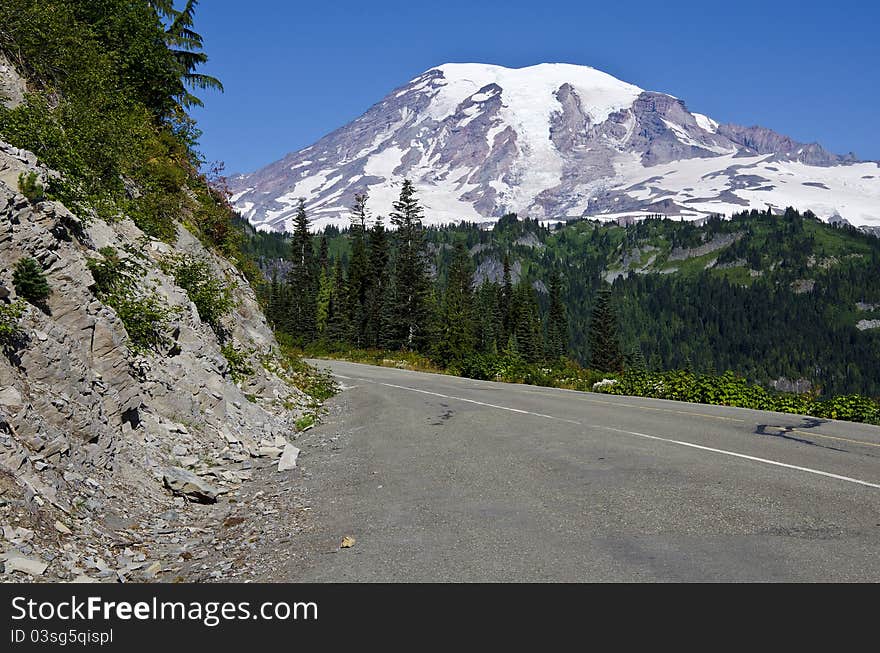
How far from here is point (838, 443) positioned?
10.9 m

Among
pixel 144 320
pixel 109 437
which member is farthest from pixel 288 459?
pixel 144 320

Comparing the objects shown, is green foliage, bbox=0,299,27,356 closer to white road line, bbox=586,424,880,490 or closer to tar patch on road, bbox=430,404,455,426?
tar patch on road, bbox=430,404,455,426

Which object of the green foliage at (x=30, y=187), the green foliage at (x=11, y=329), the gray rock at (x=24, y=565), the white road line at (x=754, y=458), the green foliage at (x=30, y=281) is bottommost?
the gray rock at (x=24, y=565)

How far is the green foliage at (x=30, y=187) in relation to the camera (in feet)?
30.4

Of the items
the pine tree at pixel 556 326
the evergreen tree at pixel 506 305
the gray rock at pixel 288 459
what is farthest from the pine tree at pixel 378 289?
the gray rock at pixel 288 459

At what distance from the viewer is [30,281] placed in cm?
838

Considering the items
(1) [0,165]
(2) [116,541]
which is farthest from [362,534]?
(1) [0,165]

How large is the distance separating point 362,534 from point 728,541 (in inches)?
147

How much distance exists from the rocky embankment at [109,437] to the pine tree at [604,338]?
Answer: 326ft

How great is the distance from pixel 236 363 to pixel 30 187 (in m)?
7.14

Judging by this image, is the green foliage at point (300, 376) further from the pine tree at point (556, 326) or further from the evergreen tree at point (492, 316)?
the pine tree at point (556, 326)

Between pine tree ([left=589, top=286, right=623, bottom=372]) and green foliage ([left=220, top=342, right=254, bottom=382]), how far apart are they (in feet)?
316

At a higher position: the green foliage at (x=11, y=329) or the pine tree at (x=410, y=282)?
the pine tree at (x=410, y=282)
